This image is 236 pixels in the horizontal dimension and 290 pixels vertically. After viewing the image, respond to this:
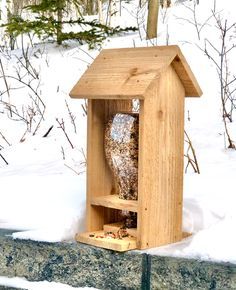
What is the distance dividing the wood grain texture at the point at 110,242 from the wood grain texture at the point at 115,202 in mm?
143

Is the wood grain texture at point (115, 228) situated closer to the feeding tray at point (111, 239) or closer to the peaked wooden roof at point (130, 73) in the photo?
the feeding tray at point (111, 239)

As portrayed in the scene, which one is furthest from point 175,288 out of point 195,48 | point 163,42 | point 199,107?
point 163,42

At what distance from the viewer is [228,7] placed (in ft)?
29.8

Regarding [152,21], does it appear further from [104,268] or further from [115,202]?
[104,268]

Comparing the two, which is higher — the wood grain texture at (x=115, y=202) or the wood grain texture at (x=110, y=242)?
the wood grain texture at (x=115, y=202)

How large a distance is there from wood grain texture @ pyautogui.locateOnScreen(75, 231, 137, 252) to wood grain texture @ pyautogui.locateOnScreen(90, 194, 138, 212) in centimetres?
14

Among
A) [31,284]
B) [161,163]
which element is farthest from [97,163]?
[31,284]

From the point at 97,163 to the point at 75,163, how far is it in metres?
1.87

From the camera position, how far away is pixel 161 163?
2.75 m

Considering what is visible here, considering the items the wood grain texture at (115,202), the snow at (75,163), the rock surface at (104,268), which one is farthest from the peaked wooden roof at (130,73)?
the rock surface at (104,268)

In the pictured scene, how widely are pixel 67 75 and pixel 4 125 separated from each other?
1522 millimetres

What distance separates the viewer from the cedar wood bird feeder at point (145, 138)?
8.78 feet

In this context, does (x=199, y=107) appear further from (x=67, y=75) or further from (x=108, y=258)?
(x=108, y=258)

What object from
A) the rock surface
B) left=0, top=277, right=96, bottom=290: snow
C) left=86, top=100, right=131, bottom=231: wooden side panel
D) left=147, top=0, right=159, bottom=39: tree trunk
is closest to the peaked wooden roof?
left=86, top=100, right=131, bottom=231: wooden side panel
